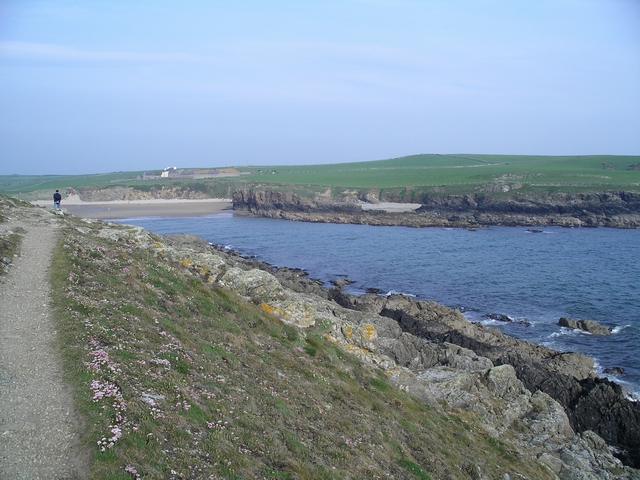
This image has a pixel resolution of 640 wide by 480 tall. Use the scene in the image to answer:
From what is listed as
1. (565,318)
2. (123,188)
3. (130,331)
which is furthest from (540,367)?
(123,188)

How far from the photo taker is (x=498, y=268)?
53.8 meters

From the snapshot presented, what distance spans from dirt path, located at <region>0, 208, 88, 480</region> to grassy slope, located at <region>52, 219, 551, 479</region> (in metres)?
0.34

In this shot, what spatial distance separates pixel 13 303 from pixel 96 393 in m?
6.45

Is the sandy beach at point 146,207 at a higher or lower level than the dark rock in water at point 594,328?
higher

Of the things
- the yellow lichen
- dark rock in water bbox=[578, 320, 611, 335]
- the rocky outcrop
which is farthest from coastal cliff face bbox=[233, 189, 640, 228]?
the yellow lichen

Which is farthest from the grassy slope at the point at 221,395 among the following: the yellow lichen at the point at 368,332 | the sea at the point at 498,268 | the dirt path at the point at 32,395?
the sea at the point at 498,268

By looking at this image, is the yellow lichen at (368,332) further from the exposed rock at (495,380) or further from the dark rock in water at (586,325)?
the dark rock in water at (586,325)

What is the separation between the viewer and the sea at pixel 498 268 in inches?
1359

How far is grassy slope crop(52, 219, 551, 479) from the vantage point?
29.5 ft

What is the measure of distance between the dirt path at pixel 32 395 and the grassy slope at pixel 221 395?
0.34 metres

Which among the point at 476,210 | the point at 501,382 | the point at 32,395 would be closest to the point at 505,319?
the point at 501,382

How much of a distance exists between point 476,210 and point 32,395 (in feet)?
326

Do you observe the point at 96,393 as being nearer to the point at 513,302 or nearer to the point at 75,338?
the point at 75,338

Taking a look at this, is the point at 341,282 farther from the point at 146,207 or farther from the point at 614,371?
the point at 146,207
